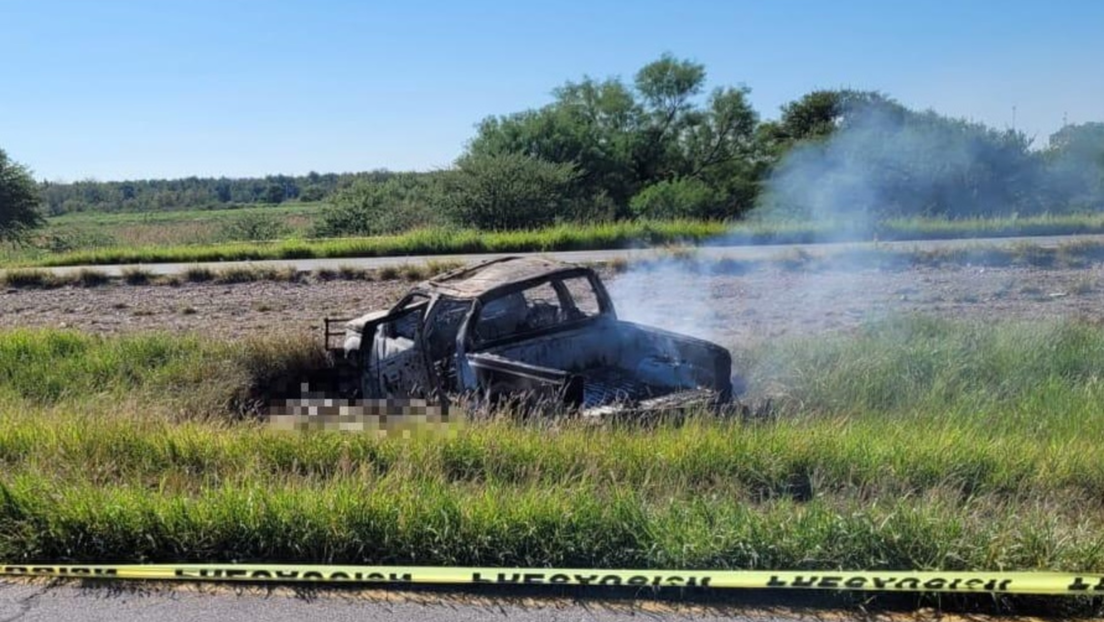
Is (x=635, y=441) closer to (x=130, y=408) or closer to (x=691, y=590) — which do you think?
(x=691, y=590)

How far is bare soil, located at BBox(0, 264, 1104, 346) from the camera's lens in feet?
38.0

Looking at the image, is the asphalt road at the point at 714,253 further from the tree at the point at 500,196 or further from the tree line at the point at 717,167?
the tree at the point at 500,196

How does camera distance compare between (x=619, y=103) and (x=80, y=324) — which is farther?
(x=619, y=103)

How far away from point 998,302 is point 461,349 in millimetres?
9069

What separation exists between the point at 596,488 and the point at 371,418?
216cm

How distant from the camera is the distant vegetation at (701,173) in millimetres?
18875

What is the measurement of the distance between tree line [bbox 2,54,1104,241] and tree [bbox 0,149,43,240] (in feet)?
11.3

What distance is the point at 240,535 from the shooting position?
4.11 meters

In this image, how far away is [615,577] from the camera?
3.70 meters

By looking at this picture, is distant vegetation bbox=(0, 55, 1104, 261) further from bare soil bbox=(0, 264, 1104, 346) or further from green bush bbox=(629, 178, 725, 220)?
bare soil bbox=(0, 264, 1104, 346)

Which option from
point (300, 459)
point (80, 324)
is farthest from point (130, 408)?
point (80, 324)

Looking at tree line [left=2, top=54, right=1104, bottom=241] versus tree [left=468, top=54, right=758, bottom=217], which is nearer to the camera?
tree line [left=2, top=54, right=1104, bottom=241]

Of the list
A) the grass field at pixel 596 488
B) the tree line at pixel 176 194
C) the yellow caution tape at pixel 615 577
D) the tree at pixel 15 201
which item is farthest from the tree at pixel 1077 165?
the tree line at pixel 176 194

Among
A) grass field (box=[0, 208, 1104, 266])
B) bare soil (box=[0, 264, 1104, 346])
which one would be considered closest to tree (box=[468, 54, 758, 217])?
grass field (box=[0, 208, 1104, 266])
